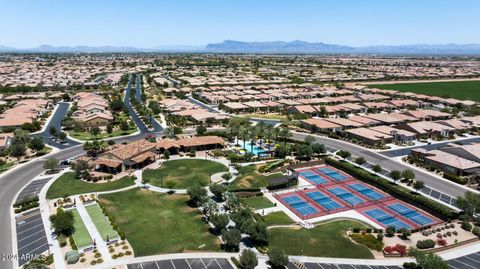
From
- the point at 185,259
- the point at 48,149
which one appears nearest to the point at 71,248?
the point at 185,259

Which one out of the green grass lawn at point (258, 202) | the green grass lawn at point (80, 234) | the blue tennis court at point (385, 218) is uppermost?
the green grass lawn at point (80, 234)

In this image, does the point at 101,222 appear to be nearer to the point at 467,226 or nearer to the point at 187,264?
the point at 187,264

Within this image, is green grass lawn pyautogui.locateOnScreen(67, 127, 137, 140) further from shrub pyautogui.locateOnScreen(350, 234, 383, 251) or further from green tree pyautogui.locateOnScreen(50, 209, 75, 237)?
shrub pyautogui.locateOnScreen(350, 234, 383, 251)

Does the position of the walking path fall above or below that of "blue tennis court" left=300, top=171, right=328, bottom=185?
above

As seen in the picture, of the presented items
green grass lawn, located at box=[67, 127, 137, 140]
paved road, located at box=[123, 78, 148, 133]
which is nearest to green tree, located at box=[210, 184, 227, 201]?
paved road, located at box=[123, 78, 148, 133]

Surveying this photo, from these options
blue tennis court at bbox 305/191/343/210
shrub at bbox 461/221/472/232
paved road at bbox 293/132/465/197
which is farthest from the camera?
paved road at bbox 293/132/465/197

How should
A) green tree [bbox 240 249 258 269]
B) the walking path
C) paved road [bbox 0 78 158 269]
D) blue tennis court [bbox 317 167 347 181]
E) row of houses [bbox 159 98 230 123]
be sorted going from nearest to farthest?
1. green tree [bbox 240 249 258 269]
2. the walking path
3. paved road [bbox 0 78 158 269]
4. blue tennis court [bbox 317 167 347 181]
5. row of houses [bbox 159 98 230 123]

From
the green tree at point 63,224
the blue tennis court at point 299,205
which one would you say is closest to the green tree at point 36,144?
the green tree at point 63,224

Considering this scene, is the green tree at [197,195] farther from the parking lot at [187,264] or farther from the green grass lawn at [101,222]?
the parking lot at [187,264]

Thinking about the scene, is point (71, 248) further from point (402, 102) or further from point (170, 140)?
point (402, 102)
